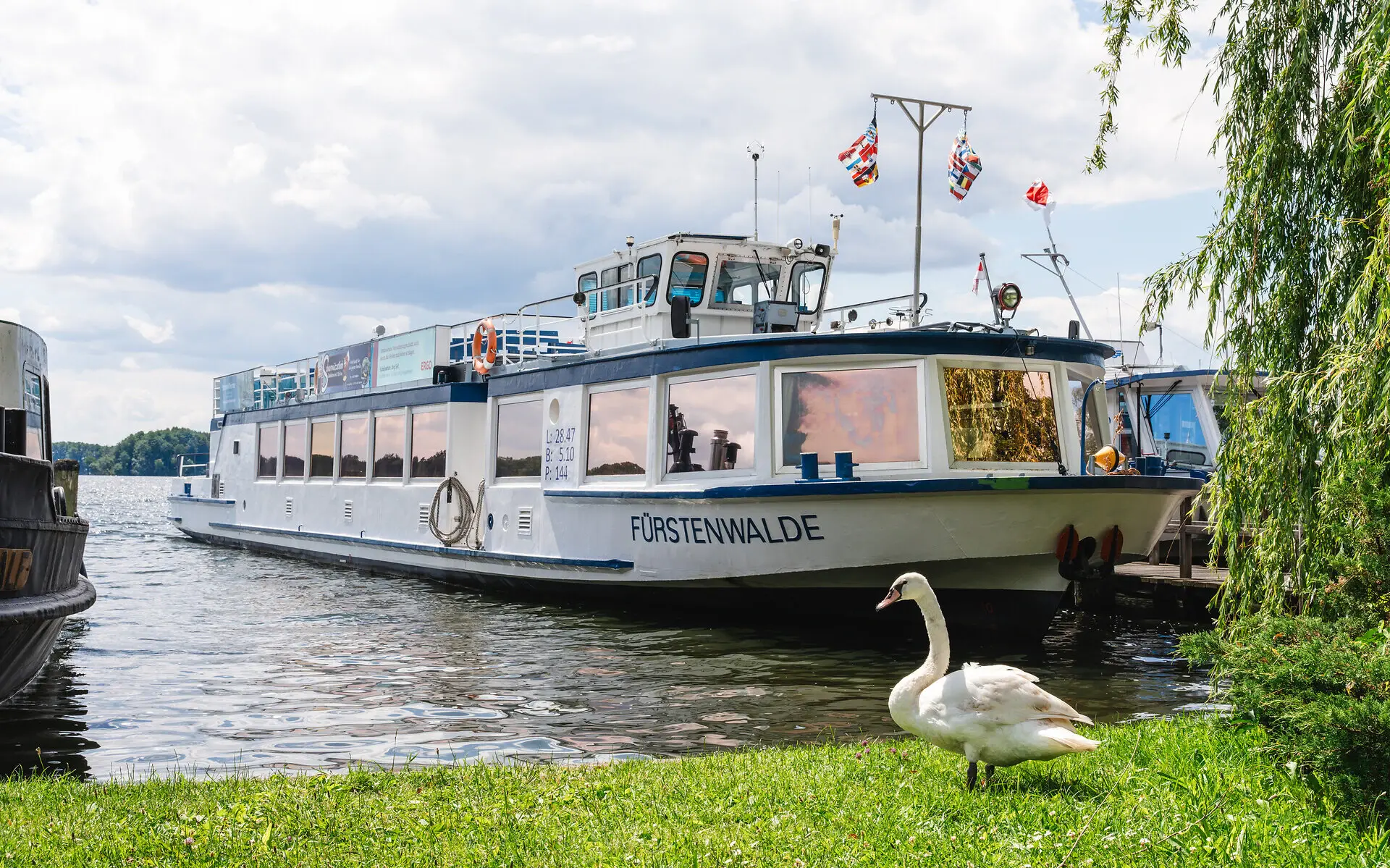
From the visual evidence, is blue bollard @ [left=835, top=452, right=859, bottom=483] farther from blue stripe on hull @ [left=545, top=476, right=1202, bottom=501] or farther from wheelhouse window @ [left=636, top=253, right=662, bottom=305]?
wheelhouse window @ [left=636, top=253, right=662, bottom=305]

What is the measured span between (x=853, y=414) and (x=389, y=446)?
10744mm

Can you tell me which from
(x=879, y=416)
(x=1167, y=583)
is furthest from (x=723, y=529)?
(x=1167, y=583)

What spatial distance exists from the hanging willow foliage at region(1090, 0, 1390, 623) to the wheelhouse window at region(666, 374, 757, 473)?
631 centimetres

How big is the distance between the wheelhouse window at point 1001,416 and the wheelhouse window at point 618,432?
154 inches

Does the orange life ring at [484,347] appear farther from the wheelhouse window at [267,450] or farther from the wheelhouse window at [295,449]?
the wheelhouse window at [267,450]

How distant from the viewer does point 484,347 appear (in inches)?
746

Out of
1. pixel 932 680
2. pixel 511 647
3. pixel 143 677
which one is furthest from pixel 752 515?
pixel 932 680

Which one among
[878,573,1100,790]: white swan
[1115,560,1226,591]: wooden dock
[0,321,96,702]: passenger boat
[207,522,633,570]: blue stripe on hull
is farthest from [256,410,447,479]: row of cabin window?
[878,573,1100,790]: white swan

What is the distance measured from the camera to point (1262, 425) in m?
6.99

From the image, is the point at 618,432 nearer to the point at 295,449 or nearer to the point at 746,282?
the point at 746,282

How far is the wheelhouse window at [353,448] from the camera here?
22.3 m

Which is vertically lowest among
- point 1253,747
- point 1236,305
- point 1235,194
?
point 1253,747

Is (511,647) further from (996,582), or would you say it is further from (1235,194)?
(1235,194)

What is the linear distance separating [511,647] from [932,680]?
764 cm
